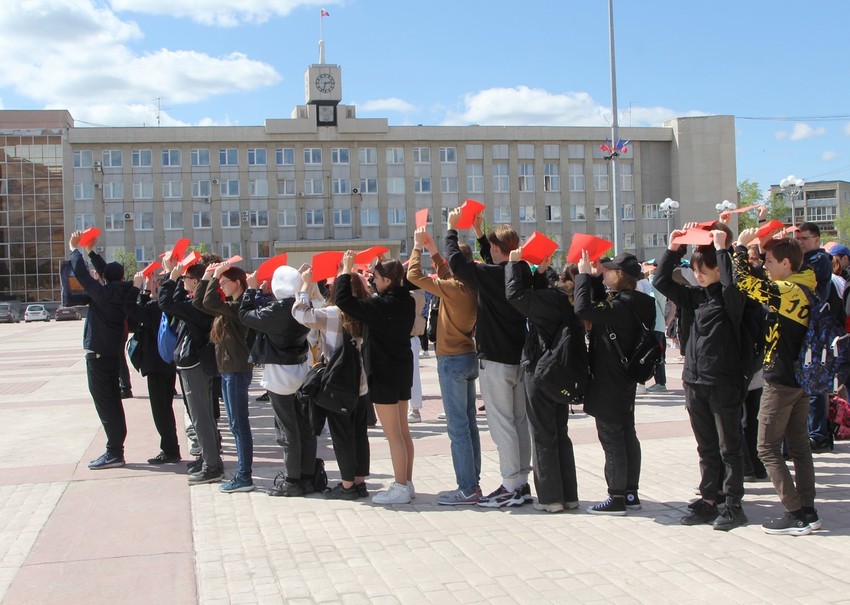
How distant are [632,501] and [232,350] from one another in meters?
3.40

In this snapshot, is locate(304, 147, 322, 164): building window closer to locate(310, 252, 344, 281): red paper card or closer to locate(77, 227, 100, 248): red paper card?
locate(77, 227, 100, 248): red paper card

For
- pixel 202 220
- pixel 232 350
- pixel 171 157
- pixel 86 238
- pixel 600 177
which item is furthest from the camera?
pixel 600 177

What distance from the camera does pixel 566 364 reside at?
5.79 metres

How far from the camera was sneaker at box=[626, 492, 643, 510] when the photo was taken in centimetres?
609

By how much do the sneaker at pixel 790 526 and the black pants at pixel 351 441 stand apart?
9.94ft

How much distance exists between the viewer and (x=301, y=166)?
69500 mm

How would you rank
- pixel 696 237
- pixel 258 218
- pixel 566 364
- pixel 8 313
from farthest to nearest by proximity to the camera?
pixel 258 218, pixel 8 313, pixel 566 364, pixel 696 237

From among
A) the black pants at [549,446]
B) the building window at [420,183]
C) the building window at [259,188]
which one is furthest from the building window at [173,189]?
the black pants at [549,446]

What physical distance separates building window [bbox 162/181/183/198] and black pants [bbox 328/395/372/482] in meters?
66.1

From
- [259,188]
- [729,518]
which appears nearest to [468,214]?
[729,518]

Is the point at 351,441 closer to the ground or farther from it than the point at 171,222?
closer to the ground

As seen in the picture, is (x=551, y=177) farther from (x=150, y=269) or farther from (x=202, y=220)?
(x=150, y=269)

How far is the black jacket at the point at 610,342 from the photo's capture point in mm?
5750

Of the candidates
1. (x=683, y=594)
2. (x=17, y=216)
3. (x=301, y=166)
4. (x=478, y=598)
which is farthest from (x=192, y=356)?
(x=17, y=216)
